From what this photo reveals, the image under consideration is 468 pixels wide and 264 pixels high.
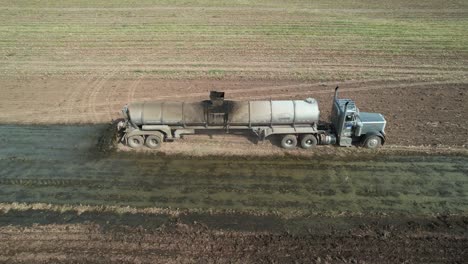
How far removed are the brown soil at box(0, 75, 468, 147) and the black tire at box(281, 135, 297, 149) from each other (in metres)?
4.15

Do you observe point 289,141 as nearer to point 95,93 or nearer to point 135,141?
point 135,141

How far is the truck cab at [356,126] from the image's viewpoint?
19.0 meters

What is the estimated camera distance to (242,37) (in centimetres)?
3675

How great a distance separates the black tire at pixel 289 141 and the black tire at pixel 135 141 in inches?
289

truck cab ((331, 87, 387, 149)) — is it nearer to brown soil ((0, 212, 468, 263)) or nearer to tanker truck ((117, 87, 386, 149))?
tanker truck ((117, 87, 386, 149))

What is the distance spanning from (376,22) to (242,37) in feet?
52.6

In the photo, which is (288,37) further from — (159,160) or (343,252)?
(343,252)

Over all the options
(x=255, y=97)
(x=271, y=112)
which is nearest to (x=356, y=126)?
(x=271, y=112)

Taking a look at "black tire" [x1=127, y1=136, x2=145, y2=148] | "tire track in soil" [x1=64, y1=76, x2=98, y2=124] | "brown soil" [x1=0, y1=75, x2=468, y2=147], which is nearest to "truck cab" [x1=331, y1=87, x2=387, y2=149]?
"brown soil" [x1=0, y1=75, x2=468, y2=147]

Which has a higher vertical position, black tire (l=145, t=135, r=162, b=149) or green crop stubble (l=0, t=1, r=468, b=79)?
green crop stubble (l=0, t=1, r=468, b=79)

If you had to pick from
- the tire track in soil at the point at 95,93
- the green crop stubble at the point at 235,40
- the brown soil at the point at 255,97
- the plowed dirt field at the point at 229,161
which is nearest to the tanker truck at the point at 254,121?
the plowed dirt field at the point at 229,161

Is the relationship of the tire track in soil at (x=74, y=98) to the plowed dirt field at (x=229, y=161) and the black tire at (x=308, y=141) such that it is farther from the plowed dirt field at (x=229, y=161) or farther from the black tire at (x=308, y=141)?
the black tire at (x=308, y=141)

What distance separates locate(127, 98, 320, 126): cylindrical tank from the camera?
747 inches

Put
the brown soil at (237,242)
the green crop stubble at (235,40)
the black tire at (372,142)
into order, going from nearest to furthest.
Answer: the brown soil at (237,242), the black tire at (372,142), the green crop stubble at (235,40)
